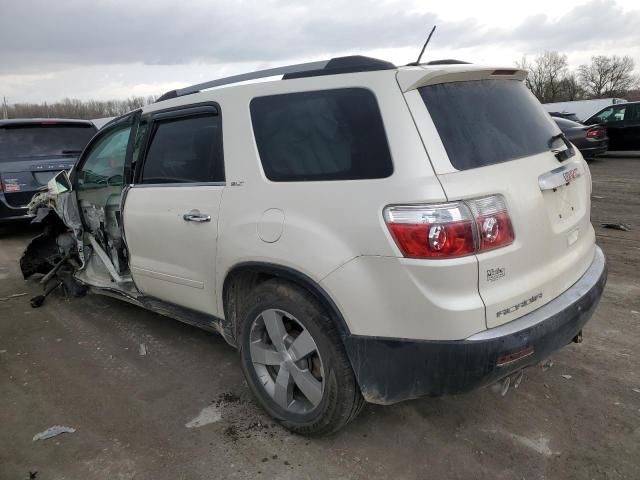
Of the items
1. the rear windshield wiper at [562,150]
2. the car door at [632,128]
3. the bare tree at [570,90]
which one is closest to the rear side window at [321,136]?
the rear windshield wiper at [562,150]

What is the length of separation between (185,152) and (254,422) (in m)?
1.68

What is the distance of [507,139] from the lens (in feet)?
8.16

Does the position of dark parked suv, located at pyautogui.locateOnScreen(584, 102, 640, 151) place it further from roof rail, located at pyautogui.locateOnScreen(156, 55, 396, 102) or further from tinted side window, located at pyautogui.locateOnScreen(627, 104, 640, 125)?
roof rail, located at pyautogui.locateOnScreen(156, 55, 396, 102)

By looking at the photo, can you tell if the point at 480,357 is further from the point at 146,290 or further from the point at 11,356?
the point at 11,356

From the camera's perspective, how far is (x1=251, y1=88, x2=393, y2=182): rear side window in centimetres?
225

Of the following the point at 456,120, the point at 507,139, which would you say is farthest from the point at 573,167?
the point at 456,120

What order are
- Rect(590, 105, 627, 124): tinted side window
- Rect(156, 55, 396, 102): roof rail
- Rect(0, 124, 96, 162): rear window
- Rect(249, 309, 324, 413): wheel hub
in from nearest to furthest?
Rect(156, 55, 396, 102): roof rail, Rect(249, 309, 324, 413): wheel hub, Rect(0, 124, 96, 162): rear window, Rect(590, 105, 627, 124): tinted side window

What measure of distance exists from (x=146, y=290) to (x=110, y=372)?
1.99 ft

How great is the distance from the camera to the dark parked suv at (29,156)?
7.16 meters

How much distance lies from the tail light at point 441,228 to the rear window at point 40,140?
23.0ft

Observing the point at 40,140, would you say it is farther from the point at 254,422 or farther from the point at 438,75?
the point at 438,75

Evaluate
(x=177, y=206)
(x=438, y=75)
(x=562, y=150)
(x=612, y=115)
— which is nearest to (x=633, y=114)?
(x=612, y=115)

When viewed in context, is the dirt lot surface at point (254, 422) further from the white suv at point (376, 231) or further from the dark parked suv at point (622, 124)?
the dark parked suv at point (622, 124)

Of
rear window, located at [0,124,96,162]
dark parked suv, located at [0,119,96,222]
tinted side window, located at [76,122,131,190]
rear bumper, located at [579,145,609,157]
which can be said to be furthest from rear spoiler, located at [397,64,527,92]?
rear bumper, located at [579,145,609,157]
